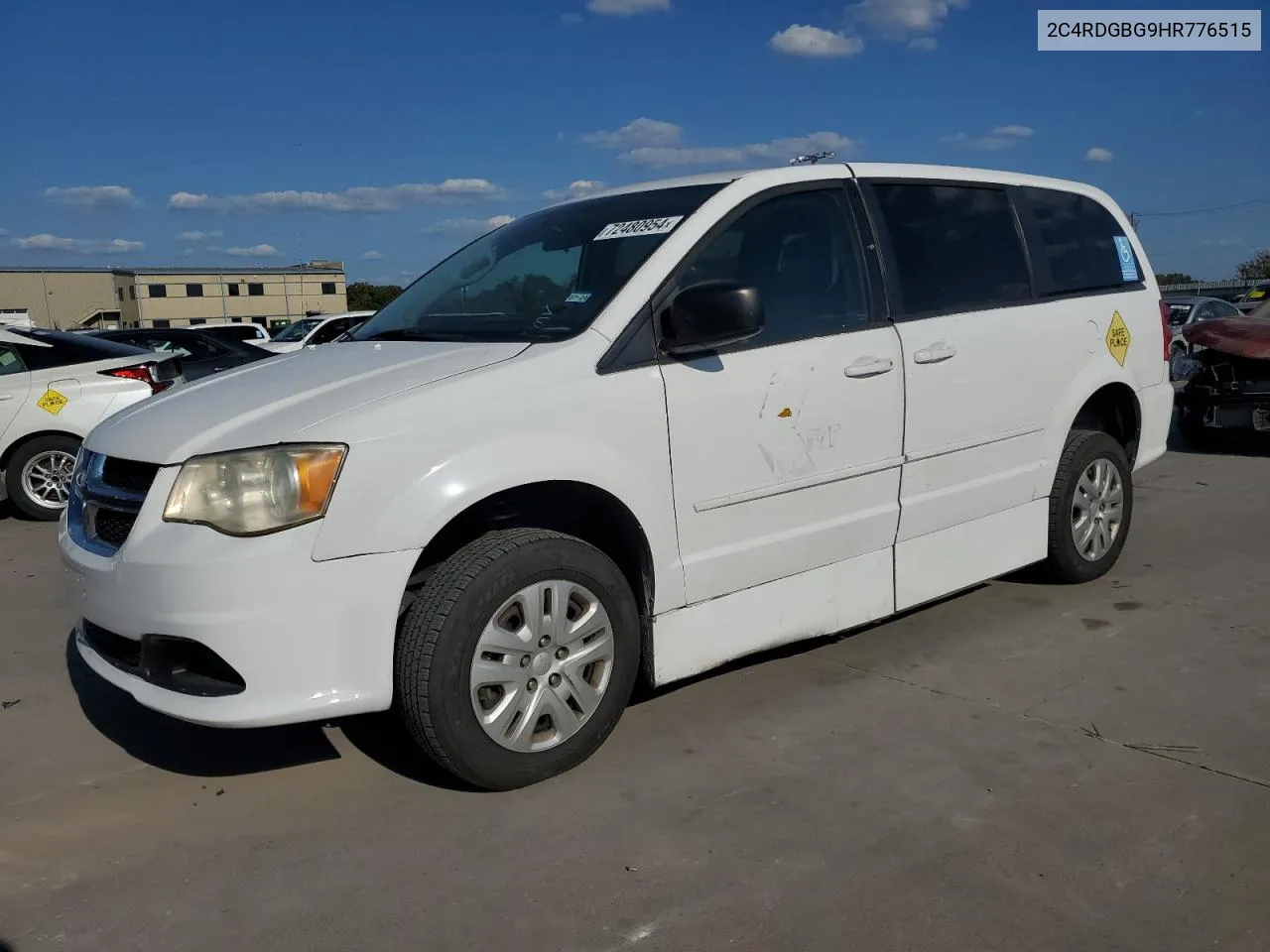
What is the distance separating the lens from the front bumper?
275 cm

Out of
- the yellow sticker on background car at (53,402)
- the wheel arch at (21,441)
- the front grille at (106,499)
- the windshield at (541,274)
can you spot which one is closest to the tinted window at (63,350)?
the yellow sticker on background car at (53,402)

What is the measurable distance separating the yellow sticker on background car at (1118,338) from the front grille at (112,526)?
13.8 ft

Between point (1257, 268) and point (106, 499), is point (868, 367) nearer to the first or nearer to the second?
point (106, 499)

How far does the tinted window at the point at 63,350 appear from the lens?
796 centimetres

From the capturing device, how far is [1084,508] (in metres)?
4.95

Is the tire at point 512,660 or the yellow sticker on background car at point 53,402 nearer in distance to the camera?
the tire at point 512,660

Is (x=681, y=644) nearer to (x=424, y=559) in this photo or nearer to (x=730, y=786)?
(x=730, y=786)

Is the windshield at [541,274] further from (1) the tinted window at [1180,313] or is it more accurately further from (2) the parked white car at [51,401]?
(1) the tinted window at [1180,313]

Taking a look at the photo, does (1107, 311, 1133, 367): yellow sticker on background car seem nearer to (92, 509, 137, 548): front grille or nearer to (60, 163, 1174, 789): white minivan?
(60, 163, 1174, 789): white minivan

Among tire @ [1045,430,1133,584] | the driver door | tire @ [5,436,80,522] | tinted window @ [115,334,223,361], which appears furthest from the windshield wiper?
tinted window @ [115,334,223,361]

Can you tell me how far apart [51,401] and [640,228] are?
19.6 feet

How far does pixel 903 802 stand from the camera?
10.00 ft

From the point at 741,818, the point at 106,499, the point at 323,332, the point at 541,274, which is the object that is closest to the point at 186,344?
the point at 323,332

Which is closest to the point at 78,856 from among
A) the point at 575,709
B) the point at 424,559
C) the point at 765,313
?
the point at 424,559
